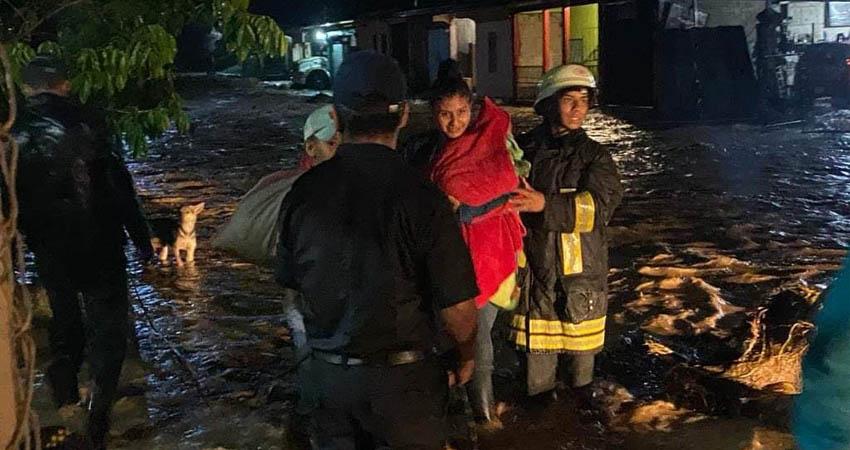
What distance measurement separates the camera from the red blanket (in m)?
3.85

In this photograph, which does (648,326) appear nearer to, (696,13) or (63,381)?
(63,381)

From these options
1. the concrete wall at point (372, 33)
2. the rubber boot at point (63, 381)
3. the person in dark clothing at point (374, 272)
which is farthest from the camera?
the concrete wall at point (372, 33)

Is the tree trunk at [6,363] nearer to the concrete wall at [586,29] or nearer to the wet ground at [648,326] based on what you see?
the wet ground at [648,326]

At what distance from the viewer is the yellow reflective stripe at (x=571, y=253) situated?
4.25 metres

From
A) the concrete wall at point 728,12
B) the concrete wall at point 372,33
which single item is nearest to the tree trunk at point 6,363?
the concrete wall at point 728,12

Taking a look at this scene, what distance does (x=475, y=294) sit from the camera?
2.72 m

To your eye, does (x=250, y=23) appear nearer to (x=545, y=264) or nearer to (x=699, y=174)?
(x=545, y=264)

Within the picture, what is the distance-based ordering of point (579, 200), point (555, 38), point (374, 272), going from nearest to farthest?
point (374, 272) → point (579, 200) → point (555, 38)

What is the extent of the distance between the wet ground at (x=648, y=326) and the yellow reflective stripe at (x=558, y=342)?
0.47 m

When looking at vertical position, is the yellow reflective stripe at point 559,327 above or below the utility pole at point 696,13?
below

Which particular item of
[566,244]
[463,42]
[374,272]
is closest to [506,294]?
[566,244]

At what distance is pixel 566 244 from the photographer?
167 inches

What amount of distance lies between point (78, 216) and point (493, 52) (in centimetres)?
2474

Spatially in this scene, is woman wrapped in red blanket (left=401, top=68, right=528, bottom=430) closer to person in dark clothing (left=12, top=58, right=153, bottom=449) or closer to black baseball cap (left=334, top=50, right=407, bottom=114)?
black baseball cap (left=334, top=50, right=407, bottom=114)
